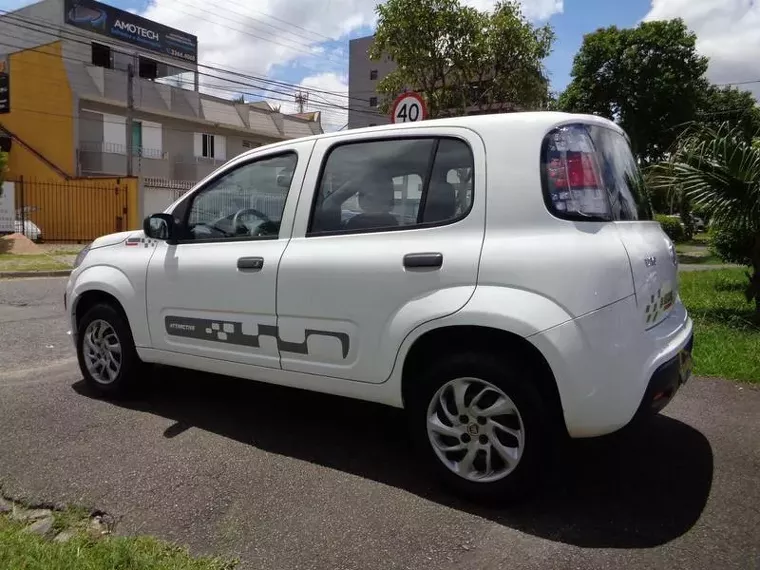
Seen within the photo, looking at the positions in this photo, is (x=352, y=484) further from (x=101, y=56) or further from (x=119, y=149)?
(x=101, y=56)

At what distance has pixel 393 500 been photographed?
10.7 feet

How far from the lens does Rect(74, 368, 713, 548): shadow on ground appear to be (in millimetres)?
3002

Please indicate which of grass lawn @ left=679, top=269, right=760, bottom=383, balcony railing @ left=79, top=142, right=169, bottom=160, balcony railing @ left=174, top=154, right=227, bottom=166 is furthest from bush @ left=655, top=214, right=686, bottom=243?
balcony railing @ left=79, top=142, right=169, bottom=160

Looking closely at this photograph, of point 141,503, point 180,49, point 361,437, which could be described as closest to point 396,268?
point 361,437

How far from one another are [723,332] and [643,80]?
2162 cm

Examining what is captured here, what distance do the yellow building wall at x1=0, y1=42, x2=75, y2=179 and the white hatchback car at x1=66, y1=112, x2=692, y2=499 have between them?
25.8 m

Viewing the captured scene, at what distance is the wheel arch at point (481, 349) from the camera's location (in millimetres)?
2986

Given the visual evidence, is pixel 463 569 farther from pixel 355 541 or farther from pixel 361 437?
pixel 361 437

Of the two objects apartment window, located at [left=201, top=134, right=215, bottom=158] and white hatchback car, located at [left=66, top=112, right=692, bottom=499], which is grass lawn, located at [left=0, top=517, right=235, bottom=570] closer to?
white hatchback car, located at [left=66, top=112, right=692, bottom=499]

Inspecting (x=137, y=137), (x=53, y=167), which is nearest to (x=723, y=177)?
(x=53, y=167)

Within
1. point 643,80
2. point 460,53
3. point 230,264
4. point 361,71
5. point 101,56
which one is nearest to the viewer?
point 230,264

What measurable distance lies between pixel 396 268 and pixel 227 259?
1240 mm

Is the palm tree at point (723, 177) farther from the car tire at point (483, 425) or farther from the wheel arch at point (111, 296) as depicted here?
the wheel arch at point (111, 296)

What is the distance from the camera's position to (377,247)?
339 cm
